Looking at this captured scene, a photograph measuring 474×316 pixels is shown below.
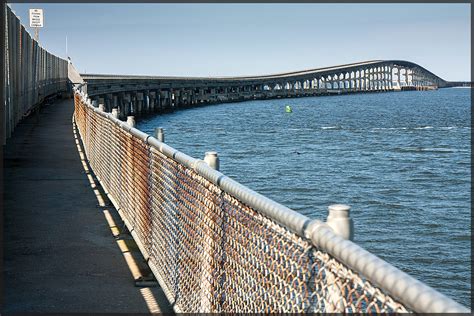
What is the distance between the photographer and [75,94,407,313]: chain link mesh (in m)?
3.44

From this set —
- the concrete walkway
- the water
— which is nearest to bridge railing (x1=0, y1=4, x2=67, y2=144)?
the concrete walkway

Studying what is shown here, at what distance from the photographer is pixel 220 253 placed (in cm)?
548

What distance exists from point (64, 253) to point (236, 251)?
3.86 meters

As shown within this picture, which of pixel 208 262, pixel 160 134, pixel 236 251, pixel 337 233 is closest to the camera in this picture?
pixel 337 233

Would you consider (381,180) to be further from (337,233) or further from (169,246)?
(337,233)

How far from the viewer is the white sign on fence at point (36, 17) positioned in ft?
253

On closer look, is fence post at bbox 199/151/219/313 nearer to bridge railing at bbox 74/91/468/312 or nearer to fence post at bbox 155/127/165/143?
bridge railing at bbox 74/91/468/312

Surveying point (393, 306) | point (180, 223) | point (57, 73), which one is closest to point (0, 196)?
point (180, 223)

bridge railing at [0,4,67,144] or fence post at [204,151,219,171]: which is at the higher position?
bridge railing at [0,4,67,144]

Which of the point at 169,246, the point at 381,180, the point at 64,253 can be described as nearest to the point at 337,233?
the point at 169,246

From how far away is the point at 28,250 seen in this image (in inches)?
335

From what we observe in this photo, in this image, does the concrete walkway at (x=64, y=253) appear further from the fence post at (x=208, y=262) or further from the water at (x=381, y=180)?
the water at (x=381, y=180)

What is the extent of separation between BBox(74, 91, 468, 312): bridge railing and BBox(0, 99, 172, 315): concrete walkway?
31cm

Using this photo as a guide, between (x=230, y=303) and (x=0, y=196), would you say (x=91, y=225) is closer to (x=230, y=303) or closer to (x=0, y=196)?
(x=0, y=196)
